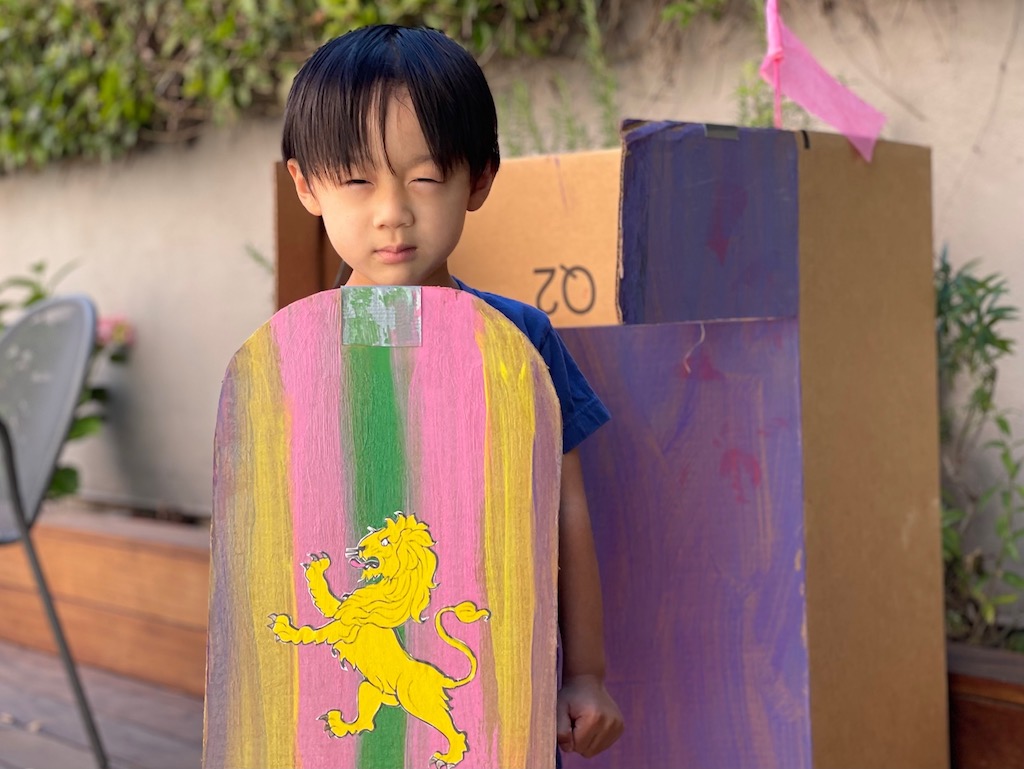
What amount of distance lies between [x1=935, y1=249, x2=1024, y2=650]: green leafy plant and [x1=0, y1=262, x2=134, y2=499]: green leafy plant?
2.53 m

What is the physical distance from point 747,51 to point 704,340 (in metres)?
1.18

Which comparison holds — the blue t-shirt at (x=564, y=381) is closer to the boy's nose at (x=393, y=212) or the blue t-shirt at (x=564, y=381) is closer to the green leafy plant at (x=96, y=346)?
the boy's nose at (x=393, y=212)

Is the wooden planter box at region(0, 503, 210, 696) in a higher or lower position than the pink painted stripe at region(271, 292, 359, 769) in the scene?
lower

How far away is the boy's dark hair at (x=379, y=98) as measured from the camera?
110cm

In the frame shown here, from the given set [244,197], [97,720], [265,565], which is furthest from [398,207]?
[244,197]

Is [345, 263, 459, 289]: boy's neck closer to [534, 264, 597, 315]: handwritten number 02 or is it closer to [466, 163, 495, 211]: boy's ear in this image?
[466, 163, 495, 211]: boy's ear

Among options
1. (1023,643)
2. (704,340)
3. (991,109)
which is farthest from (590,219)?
(1023,643)

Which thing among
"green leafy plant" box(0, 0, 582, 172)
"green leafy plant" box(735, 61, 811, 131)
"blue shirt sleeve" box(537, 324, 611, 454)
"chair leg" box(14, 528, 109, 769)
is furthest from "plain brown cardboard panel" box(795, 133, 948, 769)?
"chair leg" box(14, 528, 109, 769)

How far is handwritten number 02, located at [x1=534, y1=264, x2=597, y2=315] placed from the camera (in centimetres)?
159

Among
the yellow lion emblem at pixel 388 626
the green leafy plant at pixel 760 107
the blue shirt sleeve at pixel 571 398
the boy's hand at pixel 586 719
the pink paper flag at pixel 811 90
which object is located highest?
the green leafy plant at pixel 760 107

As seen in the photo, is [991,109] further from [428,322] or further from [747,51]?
[428,322]

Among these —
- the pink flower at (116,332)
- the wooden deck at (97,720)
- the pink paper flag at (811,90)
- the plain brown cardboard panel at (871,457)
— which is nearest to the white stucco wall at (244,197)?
the pink flower at (116,332)

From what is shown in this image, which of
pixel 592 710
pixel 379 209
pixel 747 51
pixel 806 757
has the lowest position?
pixel 806 757

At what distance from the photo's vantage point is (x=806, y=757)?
4.61ft
